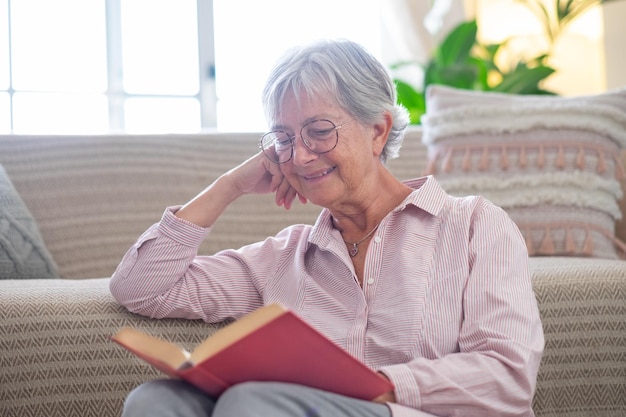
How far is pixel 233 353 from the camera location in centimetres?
102

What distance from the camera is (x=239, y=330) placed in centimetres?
100

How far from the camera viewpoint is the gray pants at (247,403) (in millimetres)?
1028

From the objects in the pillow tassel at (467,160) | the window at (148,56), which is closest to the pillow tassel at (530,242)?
the pillow tassel at (467,160)

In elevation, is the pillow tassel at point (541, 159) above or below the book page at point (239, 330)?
above

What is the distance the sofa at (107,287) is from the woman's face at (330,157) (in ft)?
1.15

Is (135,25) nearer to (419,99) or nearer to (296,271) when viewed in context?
(419,99)

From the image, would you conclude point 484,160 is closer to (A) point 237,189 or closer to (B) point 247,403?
(A) point 237,189

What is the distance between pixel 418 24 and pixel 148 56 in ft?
4.22

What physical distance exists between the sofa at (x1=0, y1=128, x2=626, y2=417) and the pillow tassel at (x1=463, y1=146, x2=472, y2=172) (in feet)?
0.58

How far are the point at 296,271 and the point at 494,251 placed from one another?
370 millimetres

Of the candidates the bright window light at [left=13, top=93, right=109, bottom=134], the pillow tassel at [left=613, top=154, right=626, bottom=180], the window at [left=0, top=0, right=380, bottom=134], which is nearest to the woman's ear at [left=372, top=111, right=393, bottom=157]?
the pillow tassel at [left=613, top=154, right=626, bottom=180]

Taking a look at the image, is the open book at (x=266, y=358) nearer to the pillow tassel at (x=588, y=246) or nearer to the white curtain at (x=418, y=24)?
the pillow tassel at (x=588, y=246)

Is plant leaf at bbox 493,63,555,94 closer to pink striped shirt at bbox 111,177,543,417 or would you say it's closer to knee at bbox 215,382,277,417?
pink striped shirt at bbox 111,177,543,417

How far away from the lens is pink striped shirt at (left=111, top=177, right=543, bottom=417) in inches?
48.6
